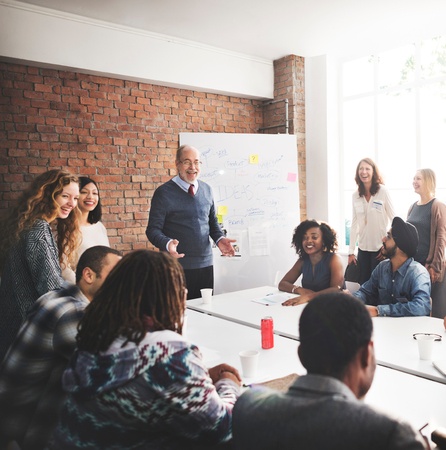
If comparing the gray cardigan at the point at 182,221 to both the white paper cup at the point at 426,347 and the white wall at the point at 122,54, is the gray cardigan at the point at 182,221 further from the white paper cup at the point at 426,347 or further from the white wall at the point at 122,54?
the white paper cup at the point at 426,347

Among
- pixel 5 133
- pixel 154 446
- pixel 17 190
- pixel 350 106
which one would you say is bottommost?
pixel 154 446

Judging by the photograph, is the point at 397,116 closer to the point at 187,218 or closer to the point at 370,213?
the point at 370,213

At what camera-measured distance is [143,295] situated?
1212 millimetres

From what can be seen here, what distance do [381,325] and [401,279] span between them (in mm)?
481

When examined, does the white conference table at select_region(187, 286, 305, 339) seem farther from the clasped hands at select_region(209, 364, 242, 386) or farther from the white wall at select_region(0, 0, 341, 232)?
the white wall at select_region(0, 0, 341, 232)

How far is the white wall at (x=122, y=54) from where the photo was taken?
407 cm

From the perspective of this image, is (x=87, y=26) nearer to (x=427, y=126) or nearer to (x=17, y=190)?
(x=17, y=190)

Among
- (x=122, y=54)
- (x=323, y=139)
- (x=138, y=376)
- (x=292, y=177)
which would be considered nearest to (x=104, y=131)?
(x=122, y=54)

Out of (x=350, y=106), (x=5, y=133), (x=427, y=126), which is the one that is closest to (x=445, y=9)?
(x=427, y=126)

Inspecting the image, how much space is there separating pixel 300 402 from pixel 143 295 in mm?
496

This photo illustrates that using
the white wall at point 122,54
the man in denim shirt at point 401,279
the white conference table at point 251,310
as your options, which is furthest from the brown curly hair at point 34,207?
the white wall at point 122,54

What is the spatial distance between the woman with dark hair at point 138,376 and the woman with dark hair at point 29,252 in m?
1.13

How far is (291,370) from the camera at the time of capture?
189 cm

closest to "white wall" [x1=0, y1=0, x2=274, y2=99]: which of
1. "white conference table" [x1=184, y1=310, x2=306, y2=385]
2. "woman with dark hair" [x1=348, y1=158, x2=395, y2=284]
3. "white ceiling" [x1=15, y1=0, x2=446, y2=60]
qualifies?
"white ceiling" [x1=15, y1=0, x2=446, y2=60]
